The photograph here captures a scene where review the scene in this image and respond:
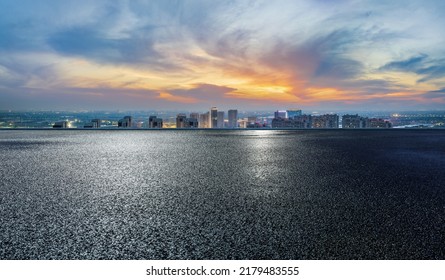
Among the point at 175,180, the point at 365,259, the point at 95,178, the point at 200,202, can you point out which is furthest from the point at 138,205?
the point at 365,259

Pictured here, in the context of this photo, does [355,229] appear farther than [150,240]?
Yes

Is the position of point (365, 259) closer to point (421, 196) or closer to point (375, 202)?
point (375, 202)

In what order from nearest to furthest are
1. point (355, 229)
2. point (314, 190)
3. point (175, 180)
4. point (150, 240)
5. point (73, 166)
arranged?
point (150, 240), point (355, 229), point (314, 190), point (175, 180), point (73, 166)

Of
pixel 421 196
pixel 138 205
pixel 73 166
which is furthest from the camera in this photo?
pixel 73 166

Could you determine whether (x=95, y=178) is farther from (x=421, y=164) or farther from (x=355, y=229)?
(x=421, y=164)

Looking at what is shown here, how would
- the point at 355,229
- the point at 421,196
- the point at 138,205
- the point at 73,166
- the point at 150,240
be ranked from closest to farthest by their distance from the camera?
1. the point at 150,240
2. the point at 355,229
3. the point at 138,205
4. the point at 421,196
5. the point at 73,166

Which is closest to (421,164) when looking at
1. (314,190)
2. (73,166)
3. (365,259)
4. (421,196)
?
(421,196)
